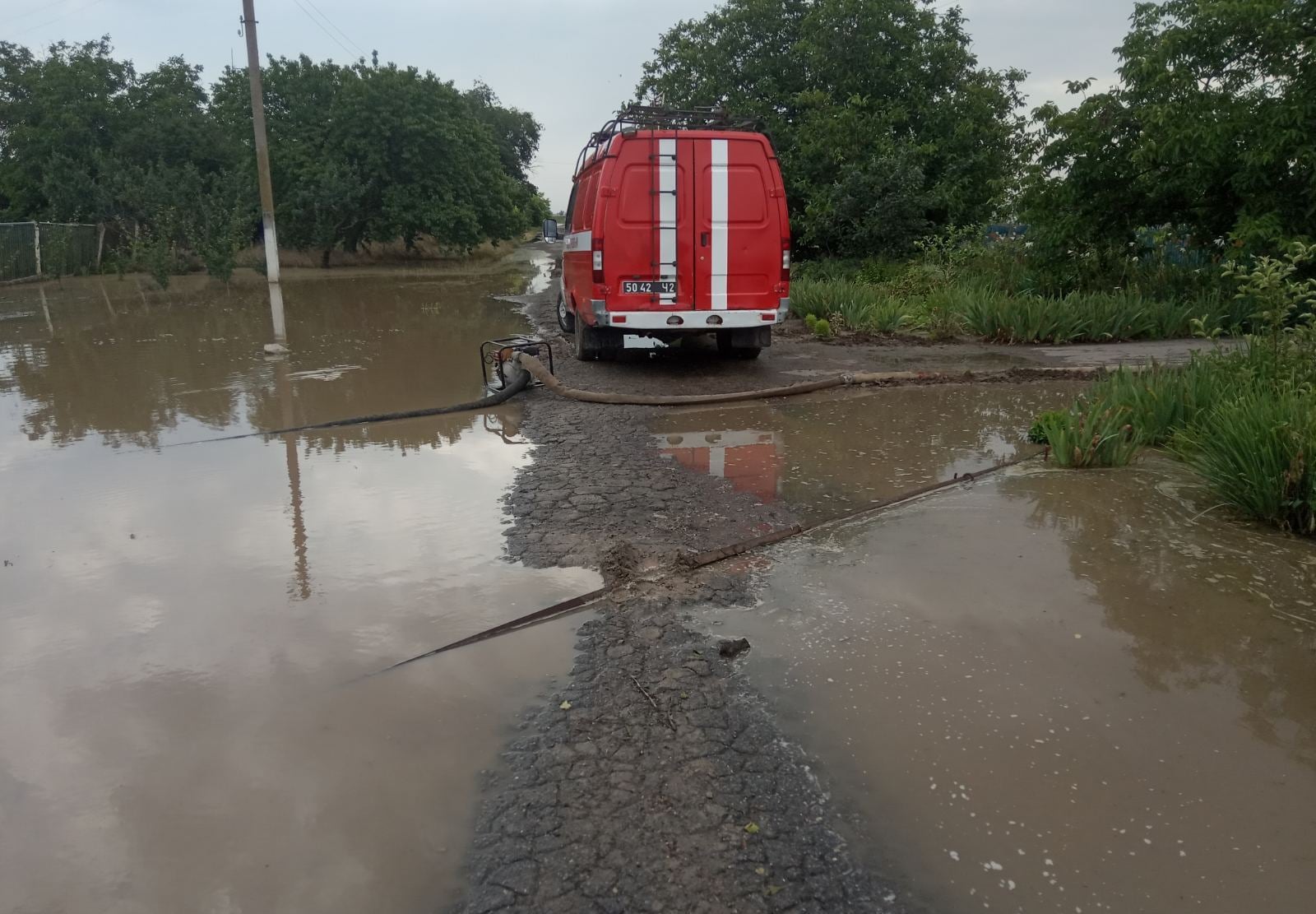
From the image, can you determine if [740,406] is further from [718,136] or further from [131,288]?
[131,288]

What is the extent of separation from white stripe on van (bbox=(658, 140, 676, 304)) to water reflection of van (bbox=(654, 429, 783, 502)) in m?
2.58

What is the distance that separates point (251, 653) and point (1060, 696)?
10.4 ft

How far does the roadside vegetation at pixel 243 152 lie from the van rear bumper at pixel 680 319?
19.1m

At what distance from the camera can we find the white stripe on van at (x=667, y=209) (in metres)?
9.34

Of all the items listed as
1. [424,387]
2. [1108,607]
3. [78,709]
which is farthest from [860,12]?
[78,709]

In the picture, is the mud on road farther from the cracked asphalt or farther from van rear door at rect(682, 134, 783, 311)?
van rear door at rect(682, 134, 783, 311)

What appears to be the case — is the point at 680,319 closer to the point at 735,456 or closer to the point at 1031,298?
the point at 735,456

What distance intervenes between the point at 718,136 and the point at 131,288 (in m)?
19.5

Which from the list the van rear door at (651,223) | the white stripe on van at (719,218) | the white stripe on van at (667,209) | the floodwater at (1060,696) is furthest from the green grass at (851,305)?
the floodwater at (1060,696)

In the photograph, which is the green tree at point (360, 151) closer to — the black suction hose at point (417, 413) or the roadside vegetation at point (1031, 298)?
the roadside vegetation at point (1031, 298)

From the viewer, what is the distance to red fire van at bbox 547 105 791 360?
9.34 meters

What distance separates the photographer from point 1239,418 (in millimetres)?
5094

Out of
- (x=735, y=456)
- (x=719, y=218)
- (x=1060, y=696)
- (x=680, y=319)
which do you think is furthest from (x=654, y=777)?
(x=719, y=218)

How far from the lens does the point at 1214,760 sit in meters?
2.98
